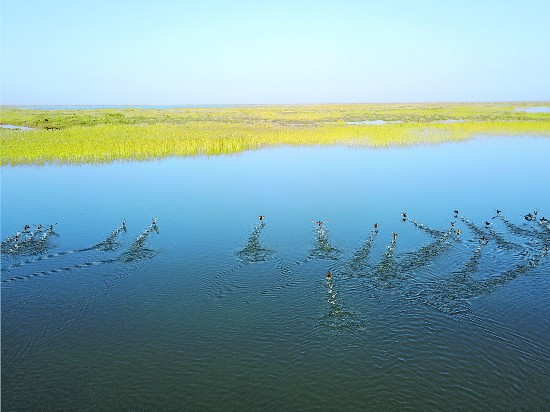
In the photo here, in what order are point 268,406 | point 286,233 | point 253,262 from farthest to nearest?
point 286,233
point 253,262
point 268,406

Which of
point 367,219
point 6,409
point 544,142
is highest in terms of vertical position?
point 544,142

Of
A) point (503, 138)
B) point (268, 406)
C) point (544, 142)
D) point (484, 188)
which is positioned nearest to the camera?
point (268, 406)

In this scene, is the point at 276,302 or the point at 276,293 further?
the point at 276,293

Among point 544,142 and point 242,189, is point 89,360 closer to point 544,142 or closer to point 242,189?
point 242,189

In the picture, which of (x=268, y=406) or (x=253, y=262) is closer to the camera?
(x=268, y=406)

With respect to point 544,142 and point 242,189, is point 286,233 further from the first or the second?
point 544,142

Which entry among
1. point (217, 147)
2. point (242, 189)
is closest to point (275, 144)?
point (217, 147)

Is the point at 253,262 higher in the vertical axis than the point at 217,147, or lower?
lower
